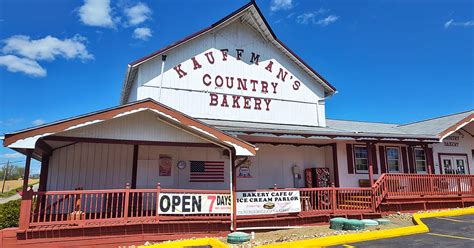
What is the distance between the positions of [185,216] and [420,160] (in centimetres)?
1351

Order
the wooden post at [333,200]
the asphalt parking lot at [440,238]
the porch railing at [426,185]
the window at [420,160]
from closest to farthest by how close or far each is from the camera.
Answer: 1. the asphalt parking lot at [440,238]
2. the wooden post at [333,200]
3. the porch railing at [426,185]
4. the window at [420,160]

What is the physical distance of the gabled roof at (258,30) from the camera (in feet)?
48.3

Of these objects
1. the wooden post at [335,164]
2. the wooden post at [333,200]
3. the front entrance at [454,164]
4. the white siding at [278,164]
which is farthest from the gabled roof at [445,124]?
the wooden post at [333,200]

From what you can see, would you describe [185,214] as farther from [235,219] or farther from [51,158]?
[51,158]

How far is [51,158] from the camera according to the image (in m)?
12.5

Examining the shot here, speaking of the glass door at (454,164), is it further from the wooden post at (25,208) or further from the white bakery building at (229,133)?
the wooden post at (25,208)

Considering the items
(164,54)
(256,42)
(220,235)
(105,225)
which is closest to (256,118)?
(256,42)

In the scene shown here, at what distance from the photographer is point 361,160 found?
16984 millimetres

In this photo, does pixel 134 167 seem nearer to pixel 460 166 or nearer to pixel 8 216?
pixel 8 216

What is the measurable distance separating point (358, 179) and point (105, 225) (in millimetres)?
11748

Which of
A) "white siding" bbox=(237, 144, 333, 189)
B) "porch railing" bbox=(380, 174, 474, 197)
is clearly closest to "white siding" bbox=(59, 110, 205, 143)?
"white siding" bbox=(237, 144, 333, 189)

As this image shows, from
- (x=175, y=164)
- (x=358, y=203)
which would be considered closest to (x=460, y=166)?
(x=358, y=203)

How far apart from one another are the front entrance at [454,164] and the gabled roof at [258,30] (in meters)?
7.57

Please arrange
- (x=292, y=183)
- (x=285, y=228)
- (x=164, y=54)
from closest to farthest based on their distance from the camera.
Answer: (x=285, y=228), (x=164, y=54), (x=292, y=183)
